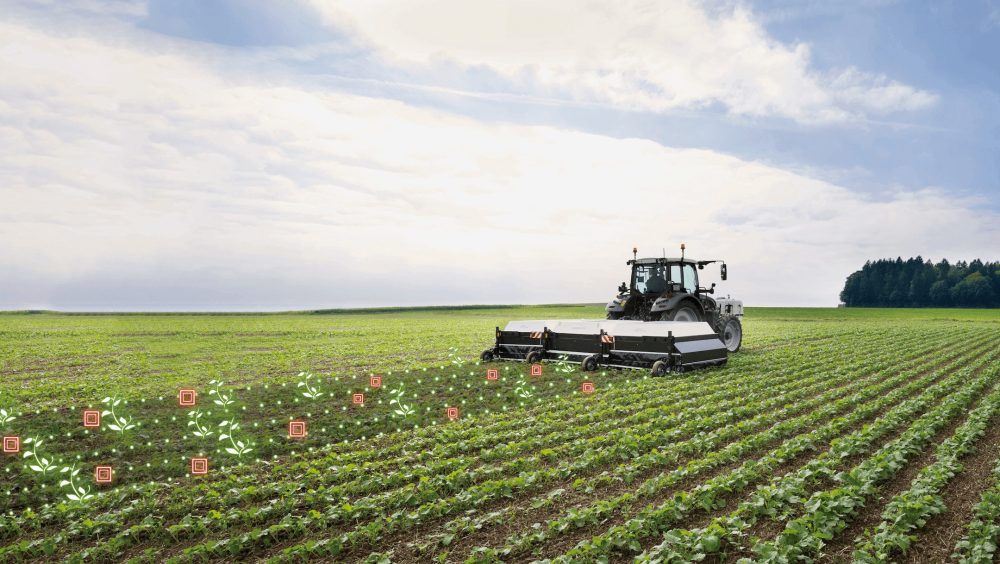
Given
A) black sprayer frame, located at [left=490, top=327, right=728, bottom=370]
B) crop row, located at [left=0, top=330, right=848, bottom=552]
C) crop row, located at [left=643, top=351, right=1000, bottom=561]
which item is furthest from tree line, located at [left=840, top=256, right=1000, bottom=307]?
crop row, located at [left=0, top=330, right=848, bottom=552]

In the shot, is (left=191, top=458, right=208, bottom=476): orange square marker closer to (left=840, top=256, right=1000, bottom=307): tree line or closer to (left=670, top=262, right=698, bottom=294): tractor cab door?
(left=670, top=262, right=698, bottom=294): tractor cab door

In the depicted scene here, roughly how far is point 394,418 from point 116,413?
5.39m

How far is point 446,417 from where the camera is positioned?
40.6 ft

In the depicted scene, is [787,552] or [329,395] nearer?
[787,552]

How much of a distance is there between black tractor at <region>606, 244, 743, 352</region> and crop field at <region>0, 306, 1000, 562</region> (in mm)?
2869

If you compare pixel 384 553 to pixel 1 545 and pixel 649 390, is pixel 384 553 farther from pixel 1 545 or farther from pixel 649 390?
pixel 649 390

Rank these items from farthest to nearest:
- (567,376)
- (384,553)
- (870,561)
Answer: (567,376)
(384,553)
(870,561)

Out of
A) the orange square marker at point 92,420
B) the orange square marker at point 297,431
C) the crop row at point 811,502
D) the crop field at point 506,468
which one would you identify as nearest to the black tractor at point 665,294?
the crop field at point 506,468

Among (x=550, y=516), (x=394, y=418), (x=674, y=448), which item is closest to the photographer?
(x=550, y=516)

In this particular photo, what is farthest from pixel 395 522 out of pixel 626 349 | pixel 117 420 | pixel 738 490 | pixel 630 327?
pixel 630 327

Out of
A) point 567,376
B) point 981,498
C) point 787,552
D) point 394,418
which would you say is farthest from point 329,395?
point 981,498

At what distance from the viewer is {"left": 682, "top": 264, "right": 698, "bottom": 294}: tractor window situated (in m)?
20.1

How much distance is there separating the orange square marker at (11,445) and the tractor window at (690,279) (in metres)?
16.9

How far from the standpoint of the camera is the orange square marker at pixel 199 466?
9.16 metres
